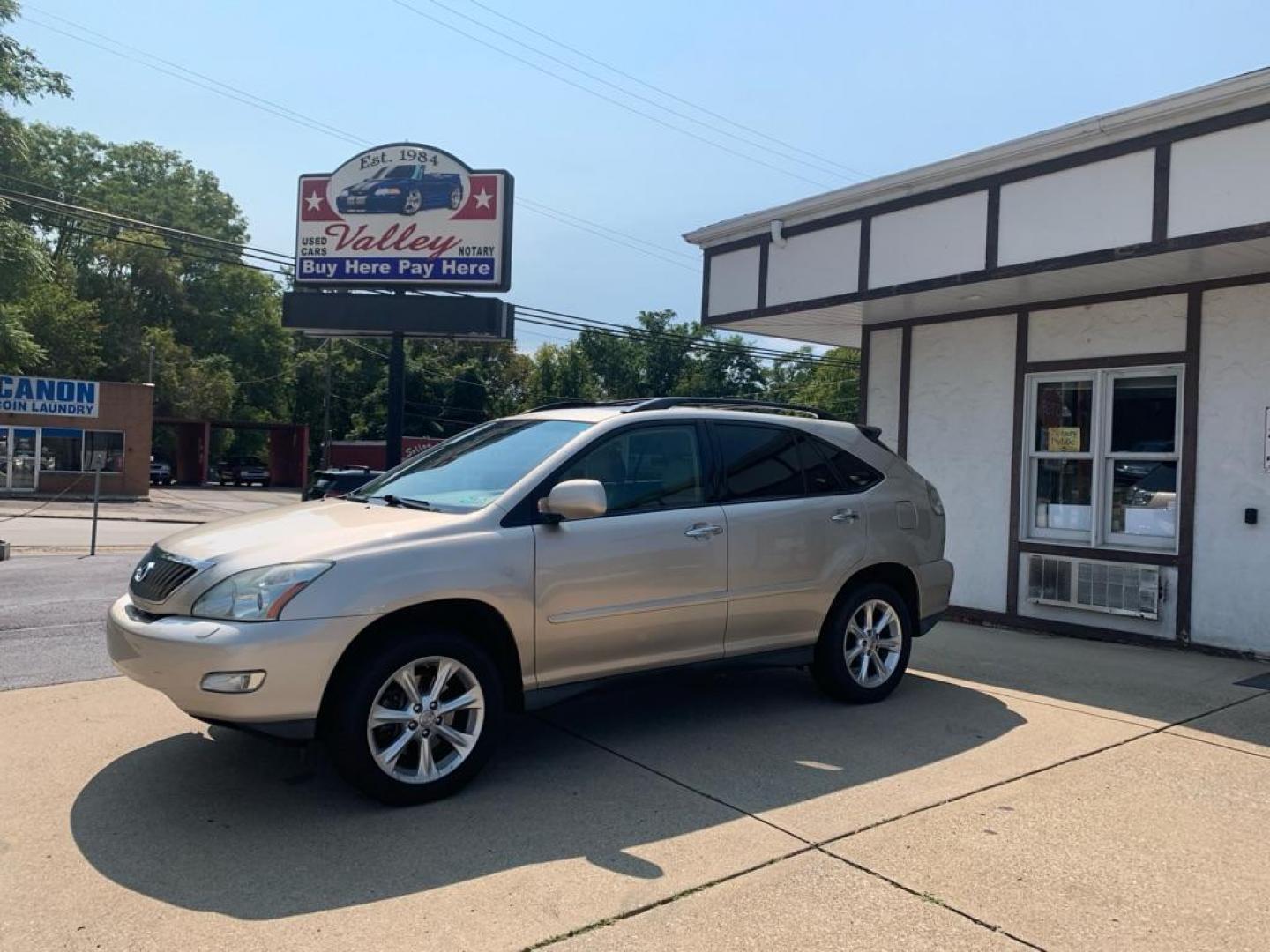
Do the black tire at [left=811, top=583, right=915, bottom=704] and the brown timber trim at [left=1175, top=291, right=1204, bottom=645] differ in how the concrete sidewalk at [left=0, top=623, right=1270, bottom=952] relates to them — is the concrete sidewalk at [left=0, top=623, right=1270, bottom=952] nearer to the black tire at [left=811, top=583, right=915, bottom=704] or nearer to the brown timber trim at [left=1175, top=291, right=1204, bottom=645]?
the black tire at [left=811, top=583, right=915, bottom=704]

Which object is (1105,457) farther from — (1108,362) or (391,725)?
(391,725)

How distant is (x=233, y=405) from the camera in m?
60.3

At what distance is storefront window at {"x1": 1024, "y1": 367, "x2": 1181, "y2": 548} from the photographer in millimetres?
8273

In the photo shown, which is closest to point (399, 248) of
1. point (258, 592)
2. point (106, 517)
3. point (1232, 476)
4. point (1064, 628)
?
point (106, 517)

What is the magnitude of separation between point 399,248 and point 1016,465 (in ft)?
47.0

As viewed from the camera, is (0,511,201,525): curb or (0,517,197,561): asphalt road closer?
(0,517,197,561): asphalt road

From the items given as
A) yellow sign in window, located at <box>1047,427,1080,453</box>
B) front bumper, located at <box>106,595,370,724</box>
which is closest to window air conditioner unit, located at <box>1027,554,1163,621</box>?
yellow sign in window, located at <box>1047,427,1080,453</box>

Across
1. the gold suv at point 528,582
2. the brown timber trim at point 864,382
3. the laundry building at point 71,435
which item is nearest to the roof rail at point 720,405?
the gold suv at point 528,582

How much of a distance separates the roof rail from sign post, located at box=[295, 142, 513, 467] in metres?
13.2

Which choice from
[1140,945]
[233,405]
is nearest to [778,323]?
[1140,945]

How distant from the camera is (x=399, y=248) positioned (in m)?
19.8

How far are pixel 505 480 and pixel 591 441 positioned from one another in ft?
1.64

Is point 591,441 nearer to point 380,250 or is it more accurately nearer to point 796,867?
point 796,867

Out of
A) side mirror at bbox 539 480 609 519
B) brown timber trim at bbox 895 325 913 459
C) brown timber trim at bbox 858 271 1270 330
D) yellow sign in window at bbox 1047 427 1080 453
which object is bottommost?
side mirror at bbox 539 480 609 519
